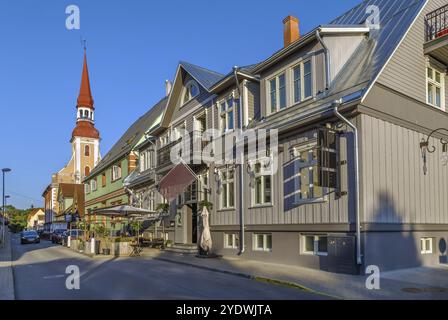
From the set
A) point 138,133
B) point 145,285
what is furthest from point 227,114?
point 138,133


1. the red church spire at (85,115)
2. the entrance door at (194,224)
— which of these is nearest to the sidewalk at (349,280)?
the entrance door at (194,224)

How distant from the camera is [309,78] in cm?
1534

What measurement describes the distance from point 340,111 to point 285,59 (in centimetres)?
406

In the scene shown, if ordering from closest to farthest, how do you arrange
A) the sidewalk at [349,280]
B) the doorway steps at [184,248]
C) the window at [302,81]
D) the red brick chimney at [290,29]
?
the sidewalk at [349,280]
the window at [302,81]
the red brick chimney at [290,29]
the doorway steps at [184,248]

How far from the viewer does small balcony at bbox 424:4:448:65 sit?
14.5m

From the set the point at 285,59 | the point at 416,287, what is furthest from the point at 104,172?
the point at 416,287

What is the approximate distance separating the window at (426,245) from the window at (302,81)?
6294mm

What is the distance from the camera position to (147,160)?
3003 centimetres

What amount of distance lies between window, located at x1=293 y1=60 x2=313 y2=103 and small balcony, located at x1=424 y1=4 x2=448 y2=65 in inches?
160

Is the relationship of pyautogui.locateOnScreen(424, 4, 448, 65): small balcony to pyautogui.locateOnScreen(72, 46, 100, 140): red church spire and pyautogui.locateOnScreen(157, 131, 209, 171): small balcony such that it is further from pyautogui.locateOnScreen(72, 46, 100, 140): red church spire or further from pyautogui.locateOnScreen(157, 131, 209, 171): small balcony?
pyautogui.locateOnScreen(72, 46, 100, 140): red church spire

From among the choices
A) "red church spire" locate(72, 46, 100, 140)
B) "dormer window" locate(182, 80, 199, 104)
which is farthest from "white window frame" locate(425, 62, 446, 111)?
"red church spire" locate(72, 46, 100, 140)

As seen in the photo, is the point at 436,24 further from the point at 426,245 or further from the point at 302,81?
the point at 426,245

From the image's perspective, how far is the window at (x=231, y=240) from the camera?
18422 millimetres

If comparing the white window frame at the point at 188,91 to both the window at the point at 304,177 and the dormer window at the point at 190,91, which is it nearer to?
the dormer window at the point at 190,91
